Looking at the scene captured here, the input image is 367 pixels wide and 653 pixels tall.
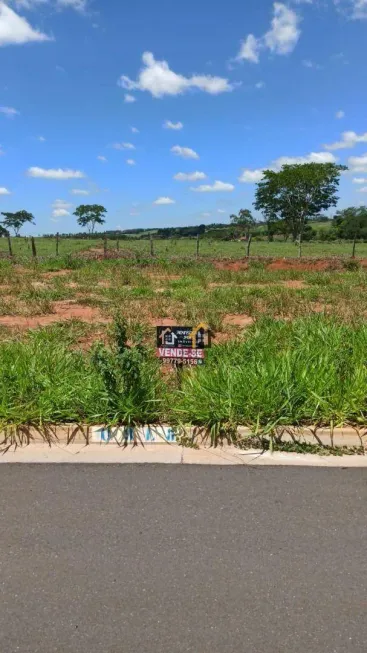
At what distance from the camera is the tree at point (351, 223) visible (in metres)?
67.7

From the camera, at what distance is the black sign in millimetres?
4109

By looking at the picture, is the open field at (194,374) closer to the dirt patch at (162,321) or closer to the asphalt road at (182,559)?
the dirt patch at (162,321)

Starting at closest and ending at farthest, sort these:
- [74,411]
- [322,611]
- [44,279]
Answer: [322,611] < [74,411] < [44,279]

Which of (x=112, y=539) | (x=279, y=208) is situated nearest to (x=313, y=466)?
(x=112, y=539)

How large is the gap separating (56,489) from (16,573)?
70 centimetres

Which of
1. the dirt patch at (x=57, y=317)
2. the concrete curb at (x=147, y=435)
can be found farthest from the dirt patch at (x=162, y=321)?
the concrete curb at (x=147, y=435)

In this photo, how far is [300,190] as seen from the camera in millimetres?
48750

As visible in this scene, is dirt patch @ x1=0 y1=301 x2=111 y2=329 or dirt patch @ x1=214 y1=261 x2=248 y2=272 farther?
dirt patch @ x1=214 y1=261 x2=248 y2=272

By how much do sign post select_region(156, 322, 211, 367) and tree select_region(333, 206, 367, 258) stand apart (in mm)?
65062

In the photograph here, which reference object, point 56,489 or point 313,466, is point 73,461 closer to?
point 56,489

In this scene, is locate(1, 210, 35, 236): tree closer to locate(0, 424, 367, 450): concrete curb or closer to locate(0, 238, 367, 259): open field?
locate(0, 238, 367, 259): open field

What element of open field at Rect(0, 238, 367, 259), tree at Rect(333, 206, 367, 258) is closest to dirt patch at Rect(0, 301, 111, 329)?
open field at Rect(0, 238, 367, 259)

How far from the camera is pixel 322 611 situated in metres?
1.99

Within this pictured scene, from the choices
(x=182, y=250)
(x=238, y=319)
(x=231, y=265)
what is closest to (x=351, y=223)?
(x=182, y=250)
